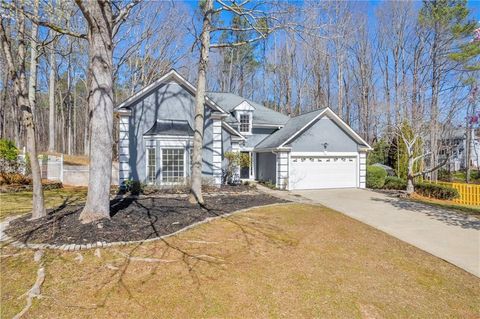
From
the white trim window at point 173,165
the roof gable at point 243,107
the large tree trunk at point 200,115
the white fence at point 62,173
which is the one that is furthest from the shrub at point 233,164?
the white fence at point 62,173

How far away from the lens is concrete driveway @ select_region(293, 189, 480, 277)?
21.6ft

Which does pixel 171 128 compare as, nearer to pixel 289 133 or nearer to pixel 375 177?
pixel 289 133

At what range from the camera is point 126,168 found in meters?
14.0

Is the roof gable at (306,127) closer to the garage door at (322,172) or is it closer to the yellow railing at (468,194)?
the garage door at (322,172)

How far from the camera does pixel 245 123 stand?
816 inches

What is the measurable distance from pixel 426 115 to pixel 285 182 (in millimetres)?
10016

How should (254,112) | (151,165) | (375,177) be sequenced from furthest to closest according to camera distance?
(254,112) < (375,177) < (151,165)

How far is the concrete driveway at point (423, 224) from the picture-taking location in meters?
6.57

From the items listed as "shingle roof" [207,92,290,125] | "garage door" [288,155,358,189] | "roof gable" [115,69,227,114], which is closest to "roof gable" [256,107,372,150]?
"garage door" [288,155,358,189]

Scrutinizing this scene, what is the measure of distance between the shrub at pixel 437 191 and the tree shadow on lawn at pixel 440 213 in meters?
3.69

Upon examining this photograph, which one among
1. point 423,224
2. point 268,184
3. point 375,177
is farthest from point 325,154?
point 423,224

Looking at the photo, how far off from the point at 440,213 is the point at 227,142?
11250 mm

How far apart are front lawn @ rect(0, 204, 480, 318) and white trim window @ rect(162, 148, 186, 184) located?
787cm

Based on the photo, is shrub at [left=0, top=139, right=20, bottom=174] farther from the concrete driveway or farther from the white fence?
the concrete driveway
